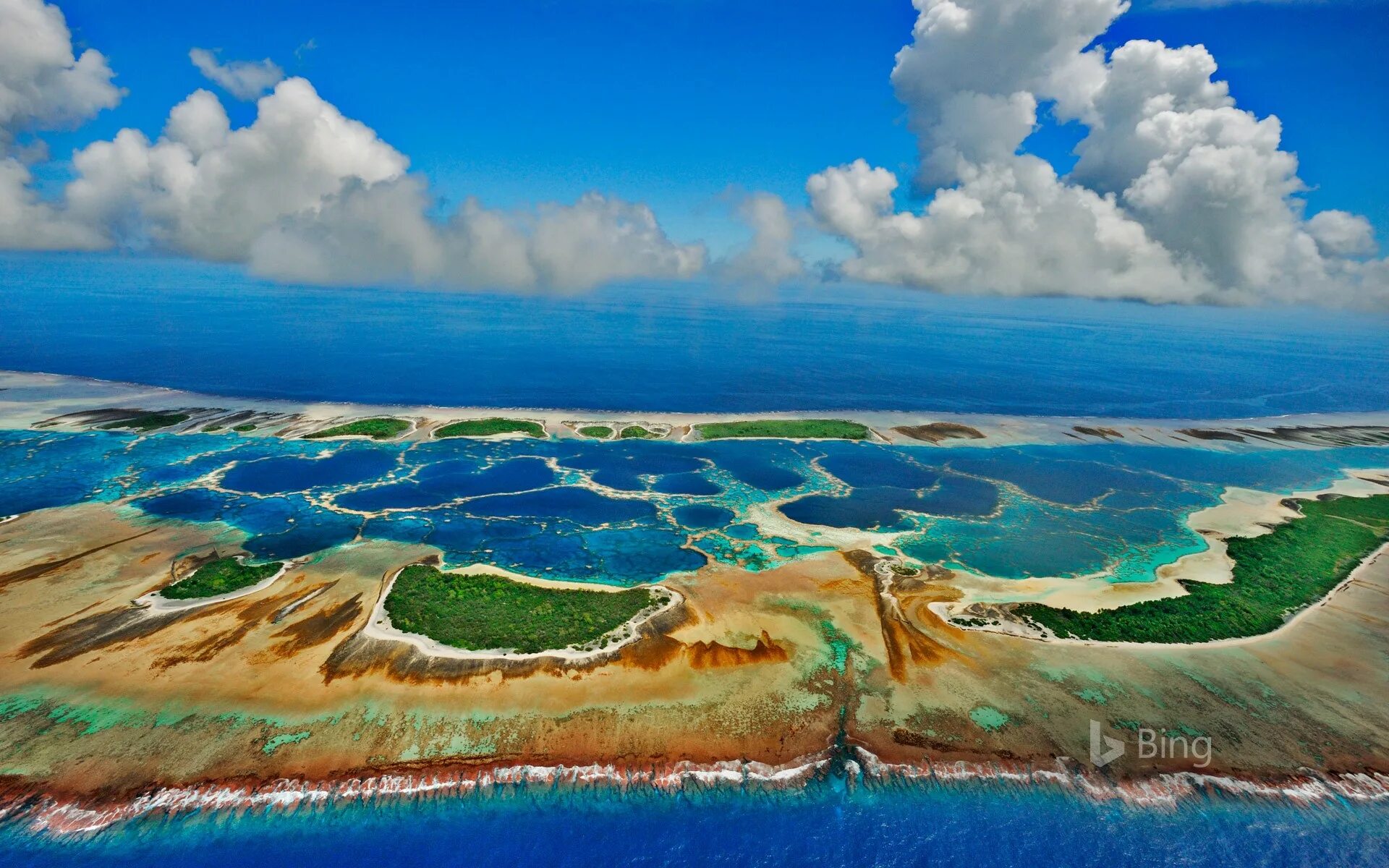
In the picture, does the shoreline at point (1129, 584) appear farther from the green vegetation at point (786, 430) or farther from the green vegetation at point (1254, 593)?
the green vegetation at point (786, 430)

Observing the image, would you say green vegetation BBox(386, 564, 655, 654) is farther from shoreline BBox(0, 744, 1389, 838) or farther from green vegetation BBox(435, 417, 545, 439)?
green vegetation BBox(435, 417, 545, 439)

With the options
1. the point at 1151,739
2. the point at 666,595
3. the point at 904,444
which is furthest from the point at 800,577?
the point at 904,444

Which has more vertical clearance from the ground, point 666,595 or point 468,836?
point 666,595

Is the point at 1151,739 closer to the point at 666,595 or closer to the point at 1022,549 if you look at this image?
the point at 1022,549

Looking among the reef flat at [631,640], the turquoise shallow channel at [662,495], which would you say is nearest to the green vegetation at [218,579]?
the reef flat at [631,640]

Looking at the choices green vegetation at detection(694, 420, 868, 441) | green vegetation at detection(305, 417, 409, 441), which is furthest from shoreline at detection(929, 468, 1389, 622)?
green vegetation at detection(305, 417, 409, 441)

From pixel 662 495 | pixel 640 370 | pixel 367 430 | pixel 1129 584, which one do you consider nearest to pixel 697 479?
pixel 662 495
